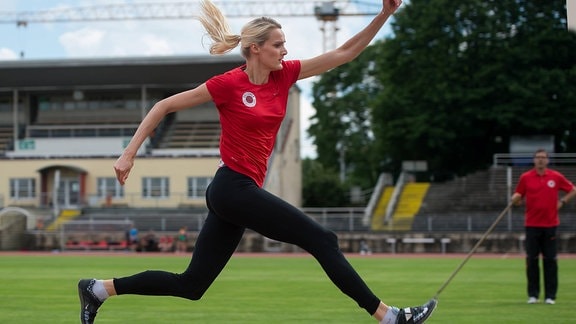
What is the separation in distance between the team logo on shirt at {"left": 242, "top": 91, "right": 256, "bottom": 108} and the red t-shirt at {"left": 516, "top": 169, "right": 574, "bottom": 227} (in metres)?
8.00

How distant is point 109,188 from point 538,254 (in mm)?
49483

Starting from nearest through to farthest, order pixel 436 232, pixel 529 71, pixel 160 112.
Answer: pixel 160 112 < pixel 436 232 < pixel 529 71

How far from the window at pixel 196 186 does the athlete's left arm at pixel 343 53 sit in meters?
52.5

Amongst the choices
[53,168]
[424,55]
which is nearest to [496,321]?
[424,55]

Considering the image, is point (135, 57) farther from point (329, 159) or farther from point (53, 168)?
point (329, 159)

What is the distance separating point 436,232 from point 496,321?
3558 cm

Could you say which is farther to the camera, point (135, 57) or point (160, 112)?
point (135, 57)

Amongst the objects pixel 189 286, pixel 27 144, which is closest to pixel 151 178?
pixel 27 144

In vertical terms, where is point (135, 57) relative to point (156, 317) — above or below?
above

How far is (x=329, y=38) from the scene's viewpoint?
345 feet

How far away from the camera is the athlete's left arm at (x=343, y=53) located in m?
7.80

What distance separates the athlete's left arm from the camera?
780 cm

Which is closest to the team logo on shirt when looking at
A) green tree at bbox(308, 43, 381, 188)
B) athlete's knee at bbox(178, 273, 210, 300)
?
athlete's knee at bbox(178, 273, 210, 300)

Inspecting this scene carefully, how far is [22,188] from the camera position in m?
62.6
